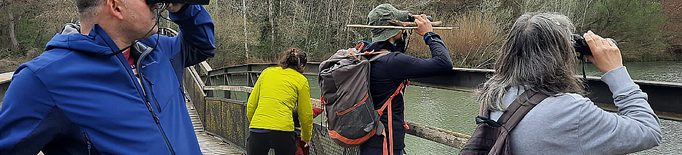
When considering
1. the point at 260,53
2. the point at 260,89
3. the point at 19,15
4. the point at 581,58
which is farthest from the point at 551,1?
the point at 19,15

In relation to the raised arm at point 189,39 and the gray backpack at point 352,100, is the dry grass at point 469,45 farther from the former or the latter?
the raised arm at point 189,39

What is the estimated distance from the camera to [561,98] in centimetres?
161

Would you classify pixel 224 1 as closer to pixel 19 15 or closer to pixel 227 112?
pixel 19 15

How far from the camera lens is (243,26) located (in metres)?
28.6

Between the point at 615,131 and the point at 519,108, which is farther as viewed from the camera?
the point at 519,108

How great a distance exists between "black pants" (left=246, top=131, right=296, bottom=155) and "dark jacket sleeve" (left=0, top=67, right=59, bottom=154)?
2.74 meters

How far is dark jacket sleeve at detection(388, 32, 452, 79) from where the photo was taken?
2633 millimetres

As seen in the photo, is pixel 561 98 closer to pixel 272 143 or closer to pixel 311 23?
pixel 272 143

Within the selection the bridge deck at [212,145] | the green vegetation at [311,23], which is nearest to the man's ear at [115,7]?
the bridge deck at [212,145]

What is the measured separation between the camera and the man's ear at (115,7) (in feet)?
5.47

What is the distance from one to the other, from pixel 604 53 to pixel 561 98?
0.89 feet

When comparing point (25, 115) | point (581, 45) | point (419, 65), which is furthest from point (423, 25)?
point (25, 115)

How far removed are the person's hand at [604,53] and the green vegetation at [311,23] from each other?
20.7 m

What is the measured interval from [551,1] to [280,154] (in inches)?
737
